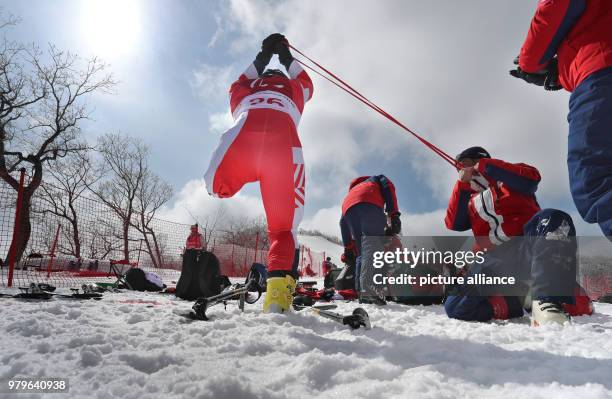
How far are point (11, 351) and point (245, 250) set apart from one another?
1735 centimetres

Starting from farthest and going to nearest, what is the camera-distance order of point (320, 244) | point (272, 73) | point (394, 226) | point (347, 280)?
point (320, 244) < point (347, 280) < point (394, 226) < point (272, 73)

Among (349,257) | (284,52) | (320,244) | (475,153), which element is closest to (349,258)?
(349,257)

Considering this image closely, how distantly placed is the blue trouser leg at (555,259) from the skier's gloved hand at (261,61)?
2.68 meters

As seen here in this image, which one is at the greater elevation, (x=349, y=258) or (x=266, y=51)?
(x=266, y=51)

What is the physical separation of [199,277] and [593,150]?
403 cm

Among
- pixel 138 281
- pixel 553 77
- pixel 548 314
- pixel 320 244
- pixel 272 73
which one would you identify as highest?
pixel 320 244

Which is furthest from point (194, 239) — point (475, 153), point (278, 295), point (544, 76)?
point (544, 76)

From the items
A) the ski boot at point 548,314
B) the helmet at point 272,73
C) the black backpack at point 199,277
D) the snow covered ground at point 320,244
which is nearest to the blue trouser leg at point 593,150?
the ski boot at point 548,314

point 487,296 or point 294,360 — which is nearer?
point 294,360

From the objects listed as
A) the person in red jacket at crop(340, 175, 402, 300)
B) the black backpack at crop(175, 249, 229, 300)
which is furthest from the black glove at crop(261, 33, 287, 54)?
the black backpack at crop(175, 249, 229, 300)

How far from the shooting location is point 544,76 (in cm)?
189

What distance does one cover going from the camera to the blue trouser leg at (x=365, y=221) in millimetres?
4215

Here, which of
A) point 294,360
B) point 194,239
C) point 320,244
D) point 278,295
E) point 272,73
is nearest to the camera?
point 294,360

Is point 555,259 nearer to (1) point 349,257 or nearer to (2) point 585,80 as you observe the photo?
(2) point 585,80
